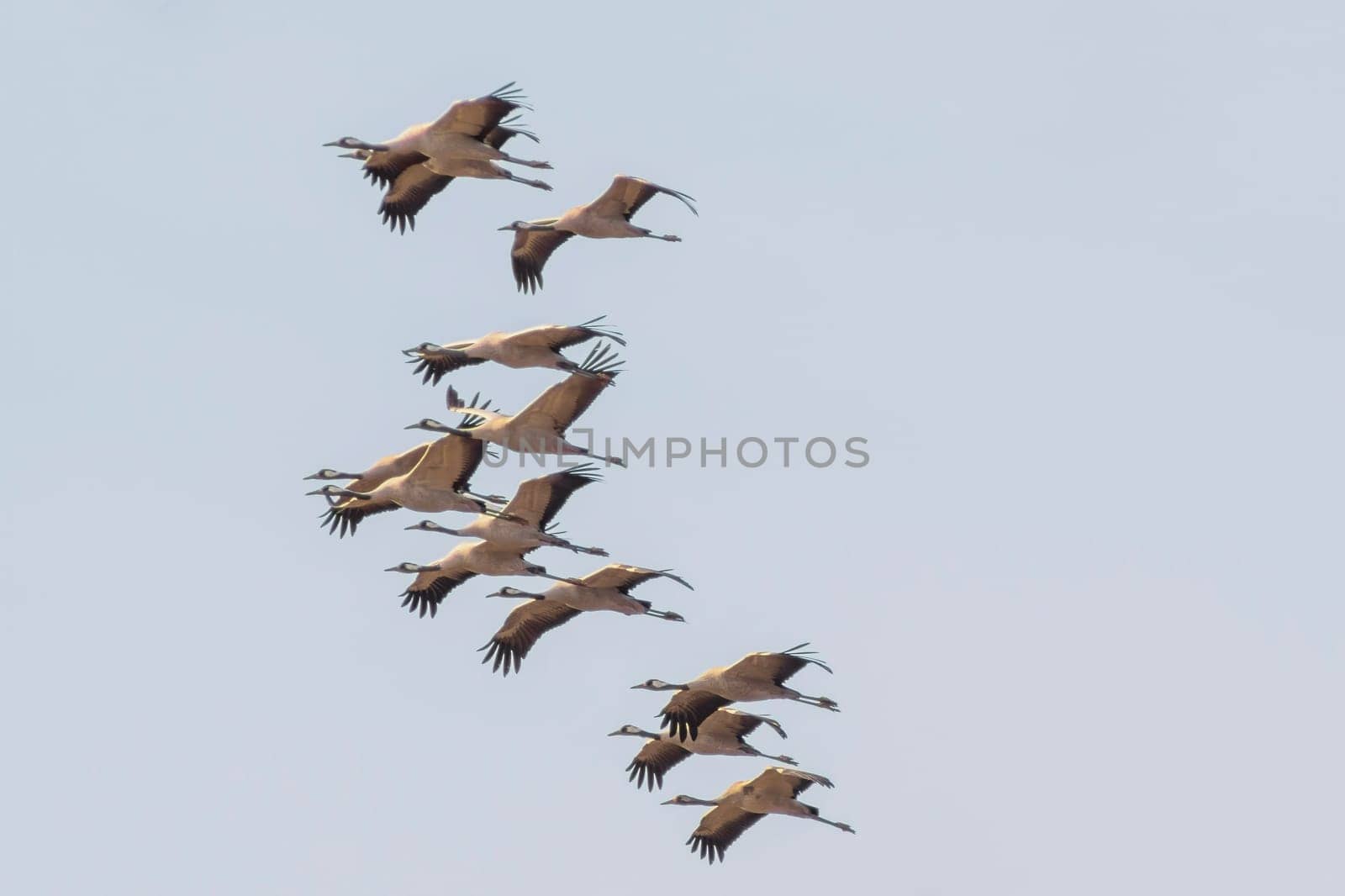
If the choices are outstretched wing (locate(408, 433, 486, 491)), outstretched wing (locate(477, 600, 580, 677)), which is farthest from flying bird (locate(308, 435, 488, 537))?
outstretched wing (locate(477, 600, 580, 677))

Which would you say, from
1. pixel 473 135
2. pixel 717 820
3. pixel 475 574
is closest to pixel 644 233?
pixel 473 135

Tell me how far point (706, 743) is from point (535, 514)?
17.7ft

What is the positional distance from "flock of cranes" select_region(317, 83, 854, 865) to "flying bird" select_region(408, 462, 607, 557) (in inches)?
0.9

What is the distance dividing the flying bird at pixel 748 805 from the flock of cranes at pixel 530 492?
3cm

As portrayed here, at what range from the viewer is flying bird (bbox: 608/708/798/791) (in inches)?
1724

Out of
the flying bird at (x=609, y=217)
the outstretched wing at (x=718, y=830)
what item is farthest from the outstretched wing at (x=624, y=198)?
the outstretched wing at (x=718, y=830)

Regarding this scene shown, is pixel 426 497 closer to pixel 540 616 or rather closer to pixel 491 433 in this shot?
pixel 491 433

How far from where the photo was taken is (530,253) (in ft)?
148

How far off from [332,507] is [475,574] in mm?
2764

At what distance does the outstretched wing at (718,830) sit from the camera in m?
45.0

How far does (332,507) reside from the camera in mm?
45438

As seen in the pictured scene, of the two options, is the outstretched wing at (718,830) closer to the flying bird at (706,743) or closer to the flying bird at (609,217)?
the flying bird at (706,743)

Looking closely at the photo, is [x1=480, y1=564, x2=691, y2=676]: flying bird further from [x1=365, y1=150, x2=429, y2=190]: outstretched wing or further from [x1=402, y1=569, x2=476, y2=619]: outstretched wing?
[x1=365, y1=150, x2=429, y2=190]: outstretched wing

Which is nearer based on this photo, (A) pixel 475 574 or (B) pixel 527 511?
(B) pixel 527 511
